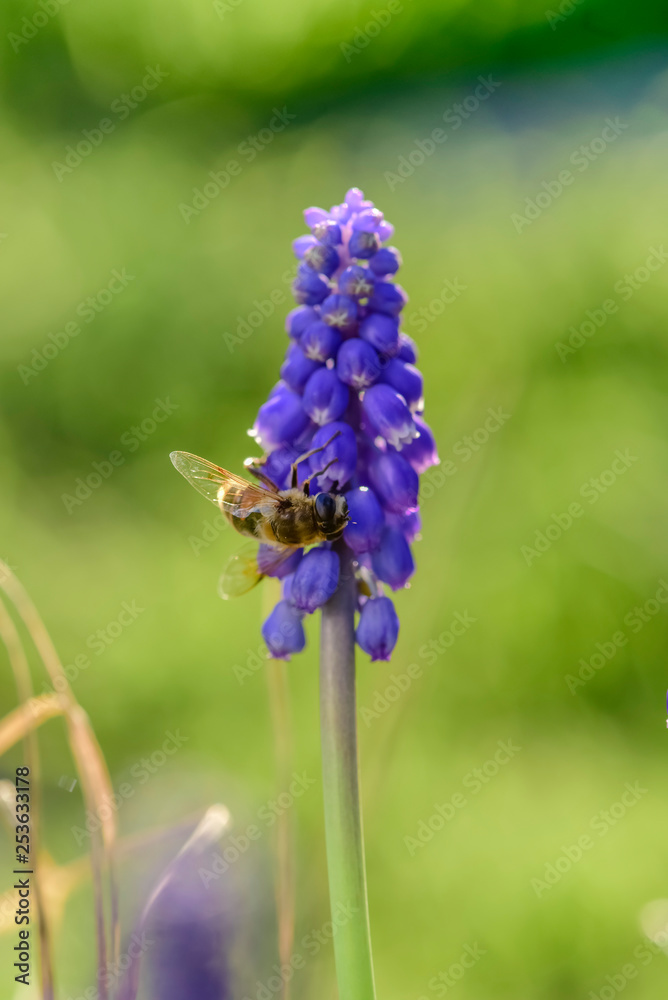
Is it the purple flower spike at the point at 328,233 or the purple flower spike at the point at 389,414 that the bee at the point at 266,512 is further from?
the purple flower spike at the point at 328,233

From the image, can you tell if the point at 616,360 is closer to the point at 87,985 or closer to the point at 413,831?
the point at 413,831

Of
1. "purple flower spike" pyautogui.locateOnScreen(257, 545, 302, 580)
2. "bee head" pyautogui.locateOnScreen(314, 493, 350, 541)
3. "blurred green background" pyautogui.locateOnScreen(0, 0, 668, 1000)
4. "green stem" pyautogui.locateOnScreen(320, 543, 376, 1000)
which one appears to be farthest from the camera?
"blurred green background" pyautogui.locateOnScreen(0, 0, 668, 1000)

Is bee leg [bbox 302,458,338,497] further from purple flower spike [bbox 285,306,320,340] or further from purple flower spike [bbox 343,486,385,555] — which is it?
purple flower spike [bbox 285,306,320,340]

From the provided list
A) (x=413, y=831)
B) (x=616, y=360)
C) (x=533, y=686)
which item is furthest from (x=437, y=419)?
(x=413, y=831)

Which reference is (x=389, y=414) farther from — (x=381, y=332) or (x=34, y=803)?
(x=34, y=803)

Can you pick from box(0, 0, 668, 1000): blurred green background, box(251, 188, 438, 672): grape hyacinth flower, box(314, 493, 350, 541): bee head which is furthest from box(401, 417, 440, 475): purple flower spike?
box(0, 0, 668, 1000): blurred green background

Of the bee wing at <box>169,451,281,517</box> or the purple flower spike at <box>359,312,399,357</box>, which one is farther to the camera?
the bee wing at <box>169,451,281,517</box>
